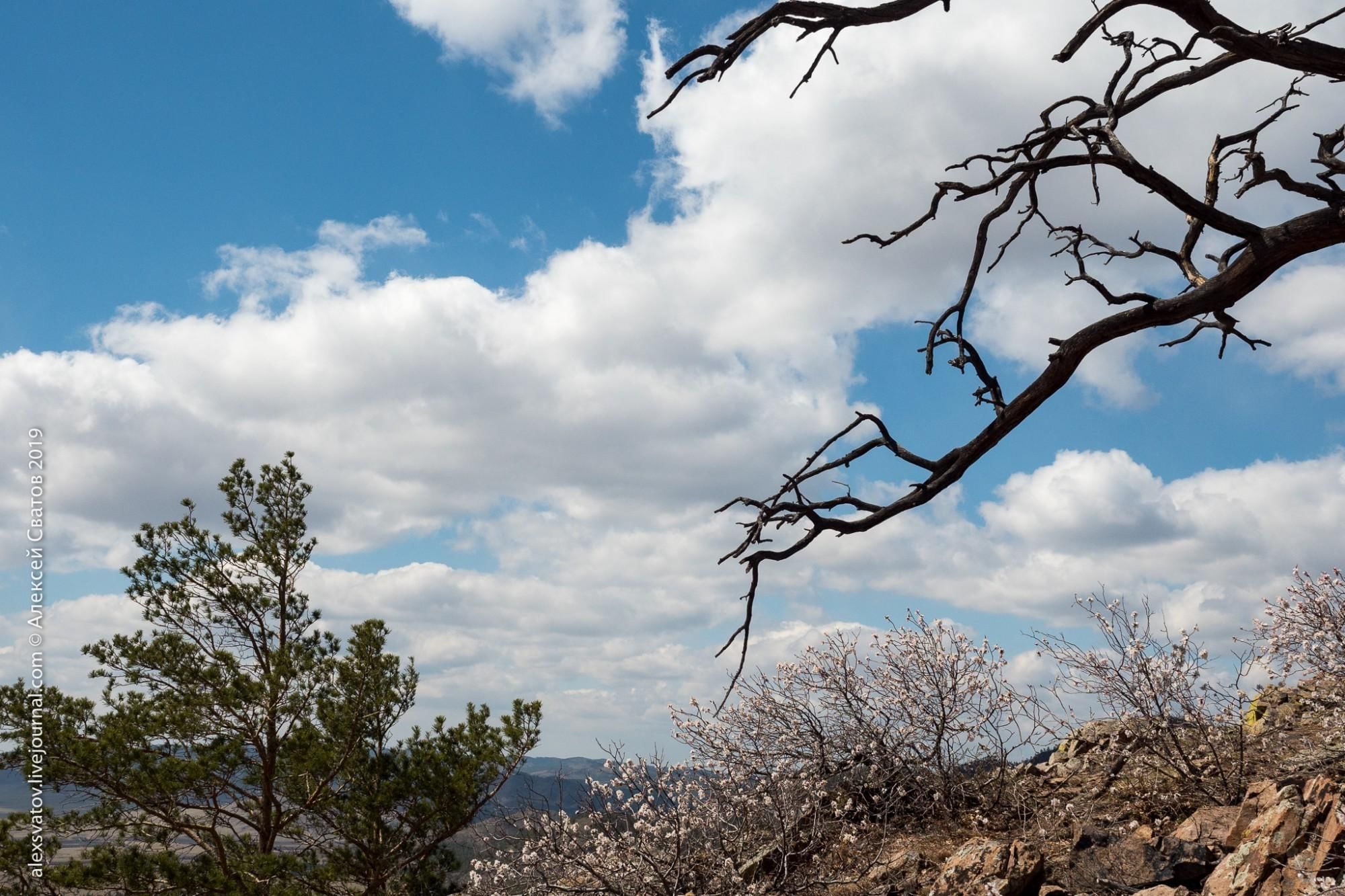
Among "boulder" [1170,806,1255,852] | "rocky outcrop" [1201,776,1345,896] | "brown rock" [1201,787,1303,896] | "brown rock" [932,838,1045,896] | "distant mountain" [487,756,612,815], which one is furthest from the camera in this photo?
"distant mountain" [487,756,612,815]

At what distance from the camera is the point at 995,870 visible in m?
6.75

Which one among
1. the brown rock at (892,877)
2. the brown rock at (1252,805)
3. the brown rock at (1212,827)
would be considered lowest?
the brown rock at (892,877)

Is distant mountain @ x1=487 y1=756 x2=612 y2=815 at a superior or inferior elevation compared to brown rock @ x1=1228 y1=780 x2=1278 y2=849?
superior

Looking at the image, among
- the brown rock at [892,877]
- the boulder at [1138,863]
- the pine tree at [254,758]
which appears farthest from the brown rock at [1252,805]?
the pine tree at [254,758]

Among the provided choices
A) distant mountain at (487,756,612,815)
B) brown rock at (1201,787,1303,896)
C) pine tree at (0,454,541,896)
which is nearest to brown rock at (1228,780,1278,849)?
brown rock at (1201,787,1303,896)

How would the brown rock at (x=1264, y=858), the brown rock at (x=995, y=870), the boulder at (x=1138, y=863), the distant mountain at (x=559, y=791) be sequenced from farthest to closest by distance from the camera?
the distant mountain at (x=559, y=791), the brown rock at (x=995, y=870), the boulder at (x=1138, y=863), the brown rock at (x=1264, y=858)

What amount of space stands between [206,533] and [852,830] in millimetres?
13411

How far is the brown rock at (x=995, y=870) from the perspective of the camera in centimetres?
→ 665

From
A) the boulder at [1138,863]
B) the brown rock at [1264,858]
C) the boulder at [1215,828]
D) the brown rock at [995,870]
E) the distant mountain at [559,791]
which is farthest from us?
the distant mountain at [559,791]

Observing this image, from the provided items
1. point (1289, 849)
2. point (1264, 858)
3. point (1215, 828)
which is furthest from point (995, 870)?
point (1289, 849)

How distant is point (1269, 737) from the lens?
8.79m

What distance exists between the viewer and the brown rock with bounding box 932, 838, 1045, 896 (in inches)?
262

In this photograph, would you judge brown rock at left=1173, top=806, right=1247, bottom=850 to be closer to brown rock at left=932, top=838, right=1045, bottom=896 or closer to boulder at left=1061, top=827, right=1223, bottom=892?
boulder at left=1061, top=827, right=1223, bottom=892

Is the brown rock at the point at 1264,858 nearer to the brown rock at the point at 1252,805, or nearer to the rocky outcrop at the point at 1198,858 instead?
the rocky outcrop at the point at 1198,858
